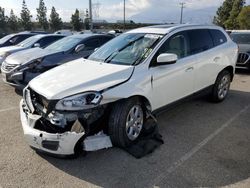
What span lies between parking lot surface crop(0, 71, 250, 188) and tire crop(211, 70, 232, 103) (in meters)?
1.12

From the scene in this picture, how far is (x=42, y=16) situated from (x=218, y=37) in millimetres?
50263

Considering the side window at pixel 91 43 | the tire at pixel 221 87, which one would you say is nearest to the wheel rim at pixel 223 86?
the tire at pixel 221 87

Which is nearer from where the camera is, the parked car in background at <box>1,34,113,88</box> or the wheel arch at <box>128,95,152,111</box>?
the wheel arch at <box>128,95,152,111</box>

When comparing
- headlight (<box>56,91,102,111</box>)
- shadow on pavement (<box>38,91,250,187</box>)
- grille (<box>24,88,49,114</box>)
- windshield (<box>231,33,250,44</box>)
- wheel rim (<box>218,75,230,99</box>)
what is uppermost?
windshield (<box>231,33,250,44</box>)

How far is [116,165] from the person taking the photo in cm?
351

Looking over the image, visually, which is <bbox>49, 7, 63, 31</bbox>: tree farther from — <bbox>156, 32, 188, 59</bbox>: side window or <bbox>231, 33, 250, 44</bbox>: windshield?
<bbox>156, 32, 188, 59</bbox>: side window

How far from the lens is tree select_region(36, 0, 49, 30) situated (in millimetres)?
50719

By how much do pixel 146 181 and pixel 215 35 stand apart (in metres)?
3.94

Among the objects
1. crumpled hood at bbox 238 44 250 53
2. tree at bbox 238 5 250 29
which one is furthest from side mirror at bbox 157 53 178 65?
tree at bbox 238 5 250 29

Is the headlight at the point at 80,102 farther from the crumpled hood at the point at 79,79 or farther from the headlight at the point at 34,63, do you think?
the headlight at the point at 34,63

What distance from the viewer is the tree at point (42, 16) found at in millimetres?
50719

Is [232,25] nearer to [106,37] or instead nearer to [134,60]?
[106,37]

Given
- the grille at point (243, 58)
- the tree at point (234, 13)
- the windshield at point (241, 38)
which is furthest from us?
the tree at point (234, 13)

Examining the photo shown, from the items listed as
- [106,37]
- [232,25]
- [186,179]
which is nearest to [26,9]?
[232,25]
